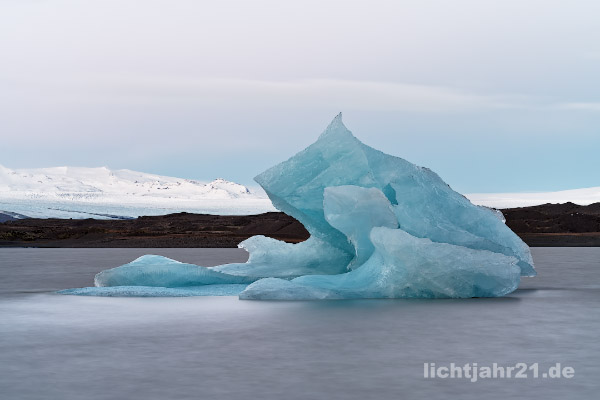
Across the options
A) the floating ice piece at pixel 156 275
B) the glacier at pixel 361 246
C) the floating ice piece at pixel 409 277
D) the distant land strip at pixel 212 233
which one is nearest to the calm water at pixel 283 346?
the floating ice piece at pixel 409 277

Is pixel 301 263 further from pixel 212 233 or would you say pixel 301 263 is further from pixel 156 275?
pixel 212 233

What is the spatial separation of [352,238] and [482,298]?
103 inches

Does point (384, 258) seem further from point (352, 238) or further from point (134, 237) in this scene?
point (134, 237)

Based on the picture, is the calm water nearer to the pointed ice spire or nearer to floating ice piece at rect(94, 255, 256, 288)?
floating ice piece at rect(94, 255, 256, 288)

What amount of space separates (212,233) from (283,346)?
69.4 metres

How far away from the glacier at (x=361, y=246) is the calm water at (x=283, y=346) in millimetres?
603

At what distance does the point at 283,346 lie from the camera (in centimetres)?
1023

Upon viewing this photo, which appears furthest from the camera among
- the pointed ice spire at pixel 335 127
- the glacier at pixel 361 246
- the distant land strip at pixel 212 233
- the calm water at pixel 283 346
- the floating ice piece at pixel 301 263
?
the distant land strip at pixel 212 233

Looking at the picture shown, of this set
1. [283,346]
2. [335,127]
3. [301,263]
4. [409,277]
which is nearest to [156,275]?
[301,263]

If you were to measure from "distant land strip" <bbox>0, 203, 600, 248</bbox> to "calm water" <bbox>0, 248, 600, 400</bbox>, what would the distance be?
50.1 metres

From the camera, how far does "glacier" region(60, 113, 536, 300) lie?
15.6 metres

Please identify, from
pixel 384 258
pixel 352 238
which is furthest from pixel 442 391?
pixel 352 238

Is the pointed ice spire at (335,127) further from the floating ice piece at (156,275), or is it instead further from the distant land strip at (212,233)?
the distant land strip at (212,233)

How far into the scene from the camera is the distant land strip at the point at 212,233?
6850cm
